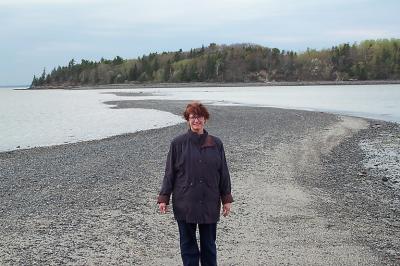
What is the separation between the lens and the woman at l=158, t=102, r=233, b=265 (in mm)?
5398

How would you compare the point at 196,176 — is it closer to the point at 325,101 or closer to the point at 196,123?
the point at 196,123

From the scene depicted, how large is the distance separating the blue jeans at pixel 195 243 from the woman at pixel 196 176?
2 centimetres

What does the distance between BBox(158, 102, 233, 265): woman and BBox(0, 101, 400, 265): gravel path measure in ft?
5.25

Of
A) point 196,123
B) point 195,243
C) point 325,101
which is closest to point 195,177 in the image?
point 196,123

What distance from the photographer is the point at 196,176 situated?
5.41 metres

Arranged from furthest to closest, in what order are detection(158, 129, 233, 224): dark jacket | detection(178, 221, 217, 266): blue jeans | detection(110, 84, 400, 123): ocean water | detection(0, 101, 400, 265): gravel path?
detection(110, 84, 400, 123): ocean water
detection(0, 101, 400, 265): gravel path
detection(178, 221, 217, 266): blue jeans
detection(158, 129, 233, 224): dark jacket

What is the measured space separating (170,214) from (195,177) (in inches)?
163

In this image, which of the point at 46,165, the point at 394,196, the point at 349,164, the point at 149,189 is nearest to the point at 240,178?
the point at 149,189

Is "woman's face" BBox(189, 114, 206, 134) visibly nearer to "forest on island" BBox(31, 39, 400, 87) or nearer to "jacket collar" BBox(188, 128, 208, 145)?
"jacket collar" BBox(188, 128, 208, 145)

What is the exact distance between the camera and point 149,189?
38.5 ft

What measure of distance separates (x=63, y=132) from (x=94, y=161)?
16423 millimetres

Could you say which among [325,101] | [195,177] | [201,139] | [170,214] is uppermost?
[201,139]

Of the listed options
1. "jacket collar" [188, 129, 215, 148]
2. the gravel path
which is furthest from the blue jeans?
the gravel path

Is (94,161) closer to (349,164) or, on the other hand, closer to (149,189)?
(149,189)
